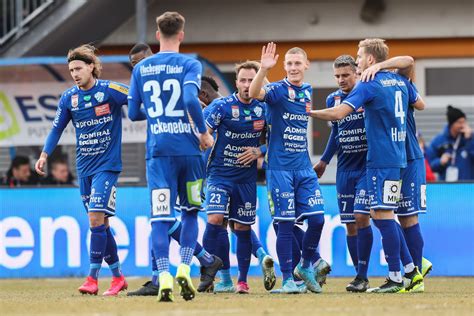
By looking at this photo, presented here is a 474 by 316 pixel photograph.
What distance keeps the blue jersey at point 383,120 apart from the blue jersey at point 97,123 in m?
2.26

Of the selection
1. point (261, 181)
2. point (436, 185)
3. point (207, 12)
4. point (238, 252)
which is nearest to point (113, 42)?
point (207, 12)

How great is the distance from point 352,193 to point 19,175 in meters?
7.92

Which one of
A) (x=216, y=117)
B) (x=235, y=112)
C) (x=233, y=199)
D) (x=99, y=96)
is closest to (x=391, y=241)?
(x=233, y=199)

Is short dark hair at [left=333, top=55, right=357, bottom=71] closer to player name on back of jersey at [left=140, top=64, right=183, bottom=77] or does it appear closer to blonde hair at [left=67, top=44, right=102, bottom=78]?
blonde hair at [left=67, top=44, right=102, bottom=78]

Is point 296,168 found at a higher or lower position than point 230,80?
lower

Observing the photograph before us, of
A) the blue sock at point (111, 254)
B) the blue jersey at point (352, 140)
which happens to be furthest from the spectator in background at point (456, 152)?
the blue sock at point (111, 254)

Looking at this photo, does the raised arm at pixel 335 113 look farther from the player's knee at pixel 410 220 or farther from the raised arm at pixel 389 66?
the player's knee at pixel 410 220

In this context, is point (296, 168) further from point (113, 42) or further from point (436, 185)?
point (113, 42)

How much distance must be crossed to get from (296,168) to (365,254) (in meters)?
1.18

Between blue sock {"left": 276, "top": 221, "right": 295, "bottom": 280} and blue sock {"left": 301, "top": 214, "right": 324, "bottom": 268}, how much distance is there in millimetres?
306

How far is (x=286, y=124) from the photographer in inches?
517

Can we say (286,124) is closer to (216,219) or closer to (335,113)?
(335,113)

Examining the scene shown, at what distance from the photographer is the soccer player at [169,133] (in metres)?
11.2

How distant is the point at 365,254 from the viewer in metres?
13.5
